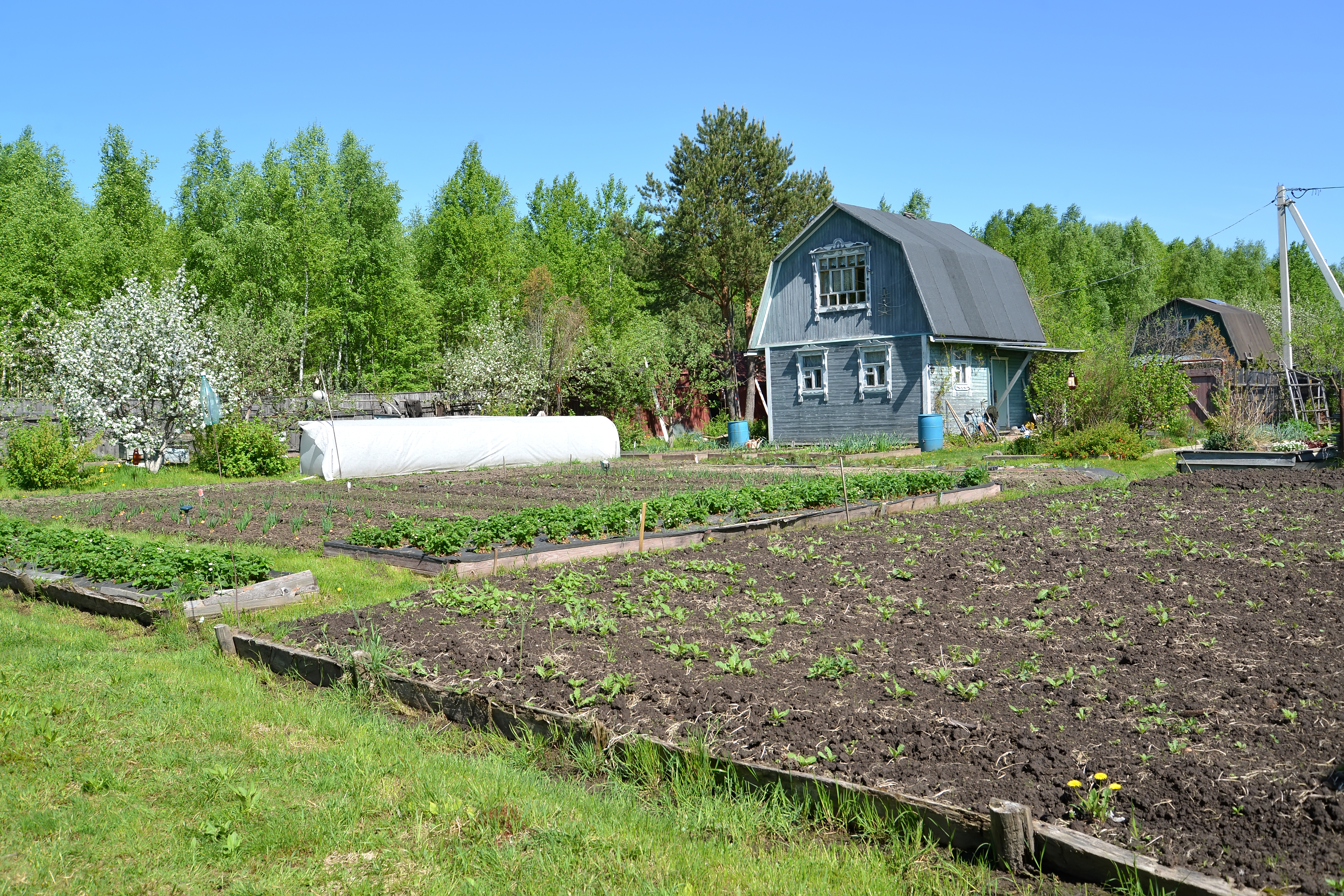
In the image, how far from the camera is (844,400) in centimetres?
2834

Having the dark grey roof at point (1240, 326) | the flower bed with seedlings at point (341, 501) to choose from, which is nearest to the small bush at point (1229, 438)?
the flower bed with seedlings at point (341, 501)

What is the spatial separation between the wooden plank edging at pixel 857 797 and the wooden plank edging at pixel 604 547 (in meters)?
3.07

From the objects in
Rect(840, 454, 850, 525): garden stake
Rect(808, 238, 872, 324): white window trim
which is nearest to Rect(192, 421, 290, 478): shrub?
Rect(840, 454, 850, 525): garden stake

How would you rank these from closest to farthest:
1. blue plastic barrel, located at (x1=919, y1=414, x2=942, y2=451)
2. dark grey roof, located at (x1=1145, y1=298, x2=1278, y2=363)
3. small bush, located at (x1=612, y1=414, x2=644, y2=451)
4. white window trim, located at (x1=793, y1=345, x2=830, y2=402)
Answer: blue plastic barrel, located at (x1=919, y1=414, x2=942, y2=451), white window trim, located at (x1=793, y1=345, x2=830, y2=402), small bush, located at (x1=612, y1=414, x2=644, y2=451), dark grey roof, located at (x1=1145, y1=298, x2=1278, y2=363)

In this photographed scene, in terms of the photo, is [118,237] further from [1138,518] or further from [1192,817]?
[1192,817]

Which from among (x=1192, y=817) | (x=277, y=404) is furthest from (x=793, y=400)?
(x=1192, y=817)

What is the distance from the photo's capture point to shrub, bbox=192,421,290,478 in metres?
21.8

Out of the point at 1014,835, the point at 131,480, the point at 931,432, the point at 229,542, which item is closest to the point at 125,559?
the point at 229,542

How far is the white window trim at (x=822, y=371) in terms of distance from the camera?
28.7 metres

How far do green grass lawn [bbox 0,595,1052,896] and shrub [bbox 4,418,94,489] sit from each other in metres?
16.7

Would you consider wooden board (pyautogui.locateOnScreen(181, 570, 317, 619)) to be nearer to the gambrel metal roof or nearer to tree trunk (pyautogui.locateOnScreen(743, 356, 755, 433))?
the gambrel metal roof

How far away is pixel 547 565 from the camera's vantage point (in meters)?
9.16

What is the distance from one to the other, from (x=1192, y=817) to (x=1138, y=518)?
7784 mm

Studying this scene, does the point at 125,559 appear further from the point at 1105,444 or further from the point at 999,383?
the point at 999,383
